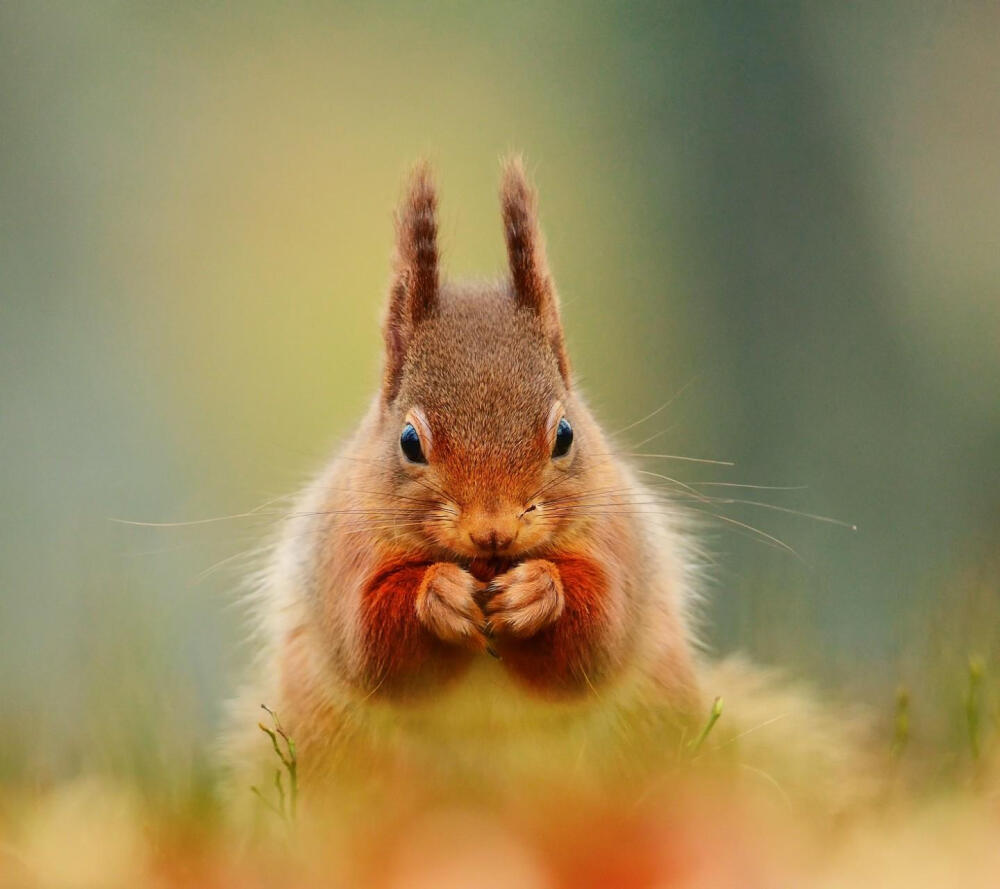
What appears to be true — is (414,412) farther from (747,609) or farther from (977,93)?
(977,93)

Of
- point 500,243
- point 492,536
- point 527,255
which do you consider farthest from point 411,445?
point 500,243

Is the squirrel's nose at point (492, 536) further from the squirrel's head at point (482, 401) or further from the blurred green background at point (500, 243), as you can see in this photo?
the blurred green background at point (500, 243)

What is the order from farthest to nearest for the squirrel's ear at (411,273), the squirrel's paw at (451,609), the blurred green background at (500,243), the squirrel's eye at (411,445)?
the blurred green background at (500,243)
the squirrel's ear at (411,273)
the squirrel's eye at (411,445)
the squirrel's paw at (451,609)

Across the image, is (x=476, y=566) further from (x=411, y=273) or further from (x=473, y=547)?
(x=411, y=273)

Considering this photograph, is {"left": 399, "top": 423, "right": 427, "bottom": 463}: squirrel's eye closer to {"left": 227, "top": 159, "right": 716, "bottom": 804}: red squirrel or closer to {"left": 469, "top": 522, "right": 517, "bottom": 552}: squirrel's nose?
{"left": 227, "top": 159, "right": 716, "bottom": 804}: red squirrel

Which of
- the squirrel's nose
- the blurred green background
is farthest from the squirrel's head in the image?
the blurred green background

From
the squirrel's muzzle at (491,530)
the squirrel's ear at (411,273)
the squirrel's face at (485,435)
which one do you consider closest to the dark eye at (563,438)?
the squirrel's face at (485,435)
